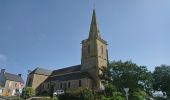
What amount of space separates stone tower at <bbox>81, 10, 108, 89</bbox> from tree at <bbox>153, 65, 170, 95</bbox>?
1921 cm

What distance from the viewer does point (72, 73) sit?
55188 mm

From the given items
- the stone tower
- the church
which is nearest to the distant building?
the church

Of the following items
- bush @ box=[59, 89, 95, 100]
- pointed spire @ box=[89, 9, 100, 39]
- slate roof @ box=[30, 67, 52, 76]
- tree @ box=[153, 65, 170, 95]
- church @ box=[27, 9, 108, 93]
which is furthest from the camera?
slate roof @ box=[30, 67, 52, 76]

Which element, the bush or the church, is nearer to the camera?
the bush

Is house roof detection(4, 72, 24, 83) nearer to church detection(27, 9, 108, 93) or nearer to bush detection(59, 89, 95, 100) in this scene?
church detection(27, 9, 108, 93)

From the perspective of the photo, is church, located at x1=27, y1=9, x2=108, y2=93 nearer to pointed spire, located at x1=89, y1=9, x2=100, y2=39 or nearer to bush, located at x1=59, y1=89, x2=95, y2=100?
pointed spire, located at x1=89, y1=9, x2=100, y2=39

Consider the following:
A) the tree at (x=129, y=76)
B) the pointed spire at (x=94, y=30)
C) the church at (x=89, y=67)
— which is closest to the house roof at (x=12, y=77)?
the church at (x=89, y=67)

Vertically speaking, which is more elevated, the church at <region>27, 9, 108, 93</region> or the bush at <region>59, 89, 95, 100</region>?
the church at <region>27, 9, 108, 93</region>

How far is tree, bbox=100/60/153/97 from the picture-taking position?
3788 centimetres

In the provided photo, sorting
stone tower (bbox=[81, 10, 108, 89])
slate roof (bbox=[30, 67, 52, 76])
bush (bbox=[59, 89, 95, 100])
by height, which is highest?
stone tower (bbox=[81, 10, 108, 89])

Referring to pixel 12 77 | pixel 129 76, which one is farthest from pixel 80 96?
pixel 12 77

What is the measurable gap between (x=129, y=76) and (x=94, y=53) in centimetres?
1461

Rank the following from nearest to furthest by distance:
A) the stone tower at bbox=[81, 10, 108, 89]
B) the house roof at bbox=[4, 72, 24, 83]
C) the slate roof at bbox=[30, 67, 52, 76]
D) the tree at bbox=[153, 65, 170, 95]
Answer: the stone tower at bbox=[81, 10, 108, 89] < the tree at bbox=[153, 65, 170, 95] < the slate roof at bbox=[30, 67, 52, 76] < the house roof at bbox=[4, 72, 24, 83]

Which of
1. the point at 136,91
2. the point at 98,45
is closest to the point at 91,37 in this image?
the point at 98,45
